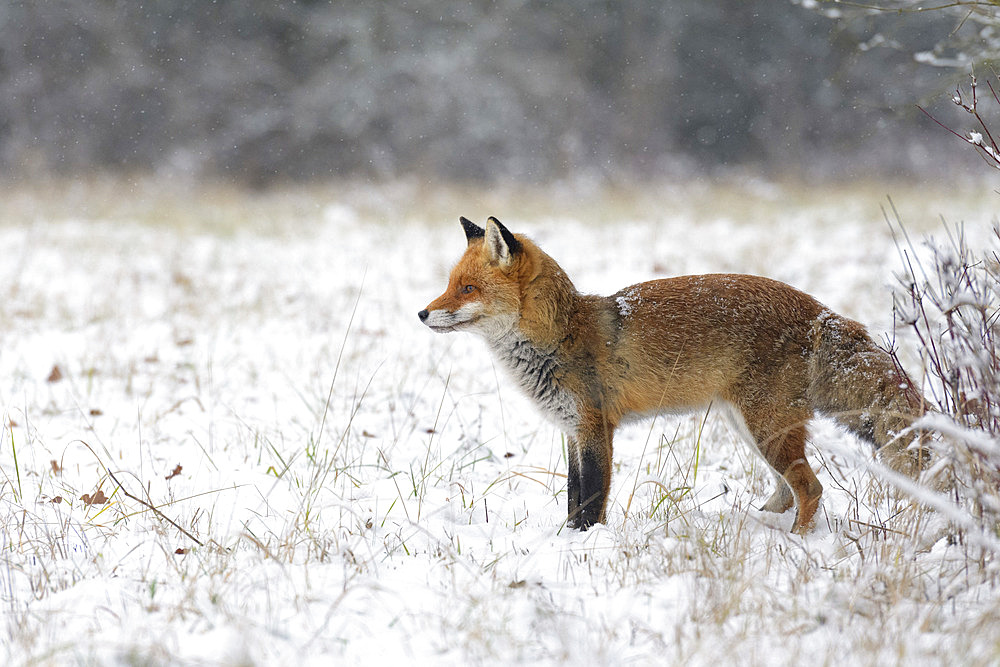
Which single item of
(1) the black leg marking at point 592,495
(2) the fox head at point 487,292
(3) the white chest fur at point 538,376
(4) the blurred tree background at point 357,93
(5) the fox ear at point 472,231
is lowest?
(1) the black leg marking at point 592,495

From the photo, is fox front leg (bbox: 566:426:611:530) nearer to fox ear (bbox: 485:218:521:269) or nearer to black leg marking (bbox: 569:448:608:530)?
black leg marking (bbox: 569:448:608:530)

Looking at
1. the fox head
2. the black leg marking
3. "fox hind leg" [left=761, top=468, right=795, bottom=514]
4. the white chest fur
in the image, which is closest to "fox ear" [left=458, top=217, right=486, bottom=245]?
the fox head

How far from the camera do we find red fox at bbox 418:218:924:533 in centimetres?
375

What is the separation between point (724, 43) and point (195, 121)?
61.6 feet

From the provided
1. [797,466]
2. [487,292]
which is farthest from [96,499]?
[797,466]

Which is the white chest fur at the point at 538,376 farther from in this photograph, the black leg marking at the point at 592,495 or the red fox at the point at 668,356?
the black leg marking at the point at 592,495

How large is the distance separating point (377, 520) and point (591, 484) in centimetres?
104

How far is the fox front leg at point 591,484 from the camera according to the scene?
3.86 metres

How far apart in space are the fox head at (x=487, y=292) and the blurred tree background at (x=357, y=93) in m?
20.8

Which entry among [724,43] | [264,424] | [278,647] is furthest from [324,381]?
[724,43]

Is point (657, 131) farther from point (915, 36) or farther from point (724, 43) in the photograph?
point (915, 36)

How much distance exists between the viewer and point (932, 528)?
326 cm

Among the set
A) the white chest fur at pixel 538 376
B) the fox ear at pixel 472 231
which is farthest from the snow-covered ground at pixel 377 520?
the fox ear at pixel 472 231

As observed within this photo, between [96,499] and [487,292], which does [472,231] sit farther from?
[96,499]
